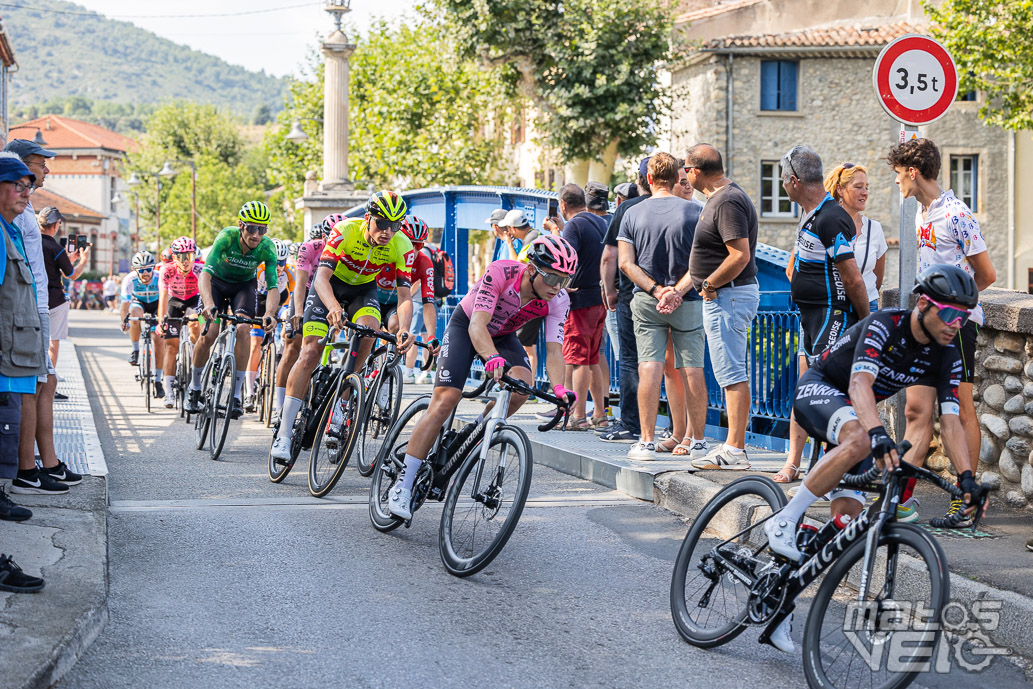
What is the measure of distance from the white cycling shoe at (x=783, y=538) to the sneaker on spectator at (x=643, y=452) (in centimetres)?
421

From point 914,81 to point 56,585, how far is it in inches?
230

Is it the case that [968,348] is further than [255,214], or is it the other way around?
[255,214]

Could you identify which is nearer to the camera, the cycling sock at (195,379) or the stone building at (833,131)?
the cycling sock at (195,379)

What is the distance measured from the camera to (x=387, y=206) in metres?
8.49

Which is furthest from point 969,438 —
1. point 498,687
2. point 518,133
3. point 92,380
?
point 518,133

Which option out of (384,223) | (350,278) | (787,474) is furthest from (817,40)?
(787,474)

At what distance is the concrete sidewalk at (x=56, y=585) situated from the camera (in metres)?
4.30

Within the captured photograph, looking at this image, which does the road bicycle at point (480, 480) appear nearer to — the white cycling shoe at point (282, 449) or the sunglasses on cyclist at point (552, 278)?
the sunglasses on cyclist at point (552, 278)

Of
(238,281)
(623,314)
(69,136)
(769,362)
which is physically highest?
(69,136)

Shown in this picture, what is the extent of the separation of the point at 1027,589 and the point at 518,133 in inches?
1860

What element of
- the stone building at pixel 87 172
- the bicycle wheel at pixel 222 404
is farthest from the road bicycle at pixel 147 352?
the stone building at pixel 87 172

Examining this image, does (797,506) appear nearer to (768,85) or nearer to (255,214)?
(255,214)

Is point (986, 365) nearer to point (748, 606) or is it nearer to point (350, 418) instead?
point (748, 606)

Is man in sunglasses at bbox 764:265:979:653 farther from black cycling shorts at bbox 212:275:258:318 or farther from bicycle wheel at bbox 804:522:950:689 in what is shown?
black cycling shorts at bbox 212:275:258:318
